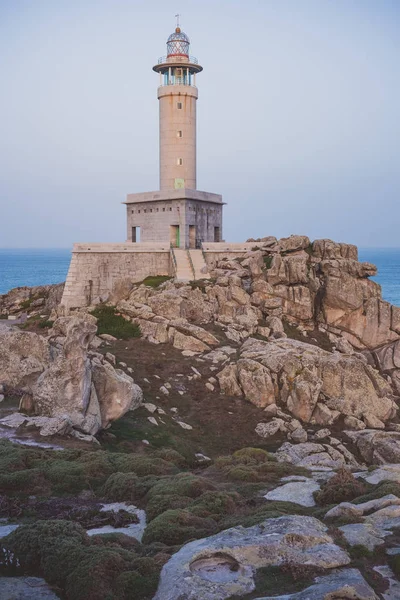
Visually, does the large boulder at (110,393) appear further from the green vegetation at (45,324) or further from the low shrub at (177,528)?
the green vegetation at (45,324)

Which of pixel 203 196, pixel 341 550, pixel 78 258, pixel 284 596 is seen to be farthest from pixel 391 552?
pixel 203 196

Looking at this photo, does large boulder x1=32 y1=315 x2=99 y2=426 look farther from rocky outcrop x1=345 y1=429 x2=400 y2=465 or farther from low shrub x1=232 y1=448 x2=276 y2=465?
rocky outcrop x1=345 y1=429 x2=400 y2=465

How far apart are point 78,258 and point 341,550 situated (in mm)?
47899

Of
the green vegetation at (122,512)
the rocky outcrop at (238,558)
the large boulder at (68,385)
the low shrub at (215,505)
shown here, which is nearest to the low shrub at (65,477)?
the green vegetation at (122,512)

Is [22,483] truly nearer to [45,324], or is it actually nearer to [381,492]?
[381,492]

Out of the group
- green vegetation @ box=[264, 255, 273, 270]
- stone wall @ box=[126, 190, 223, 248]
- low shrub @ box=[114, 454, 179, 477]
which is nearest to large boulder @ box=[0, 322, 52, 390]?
low shrub @ box=[114, 454, 179, 477]

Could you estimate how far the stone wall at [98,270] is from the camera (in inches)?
2315

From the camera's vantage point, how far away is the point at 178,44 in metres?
67.5

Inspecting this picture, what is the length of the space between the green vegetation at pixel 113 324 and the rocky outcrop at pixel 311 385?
9.08 metres

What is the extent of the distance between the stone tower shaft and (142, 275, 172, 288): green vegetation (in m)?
11.2

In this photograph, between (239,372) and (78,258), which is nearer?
(239,372)

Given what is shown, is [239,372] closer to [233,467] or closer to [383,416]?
[383,416]

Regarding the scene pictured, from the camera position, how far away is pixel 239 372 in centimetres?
4088

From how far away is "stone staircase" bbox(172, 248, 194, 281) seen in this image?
Answer: 2224 inches
